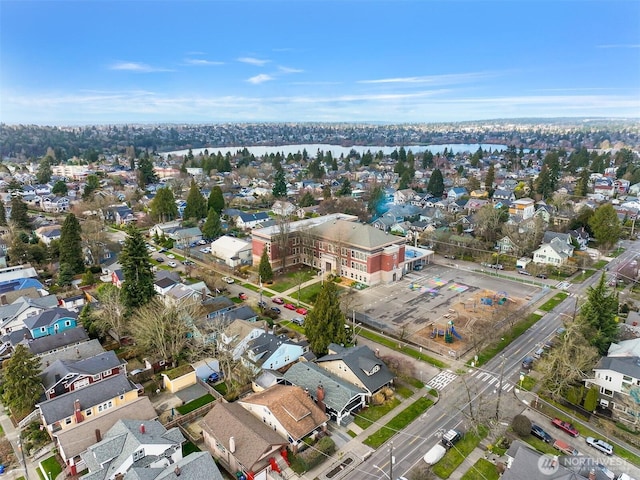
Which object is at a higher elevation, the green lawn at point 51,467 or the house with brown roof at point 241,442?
the house with brown roof at point 241,442

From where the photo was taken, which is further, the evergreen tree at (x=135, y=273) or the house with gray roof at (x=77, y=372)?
the evergreen tree at (x=135, y=273)

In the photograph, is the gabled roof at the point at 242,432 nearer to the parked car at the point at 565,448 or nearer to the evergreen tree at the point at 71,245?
the parked car at the point at 565,448

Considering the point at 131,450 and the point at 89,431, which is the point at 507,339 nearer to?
the point at 131,450

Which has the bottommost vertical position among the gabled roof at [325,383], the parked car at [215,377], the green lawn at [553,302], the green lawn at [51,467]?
the green lawn at [553,302]

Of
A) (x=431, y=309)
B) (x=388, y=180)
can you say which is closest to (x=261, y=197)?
(x=388, y=180)

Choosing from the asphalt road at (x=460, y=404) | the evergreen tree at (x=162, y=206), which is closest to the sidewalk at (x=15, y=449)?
the asphalt road at (x=460, y=404)

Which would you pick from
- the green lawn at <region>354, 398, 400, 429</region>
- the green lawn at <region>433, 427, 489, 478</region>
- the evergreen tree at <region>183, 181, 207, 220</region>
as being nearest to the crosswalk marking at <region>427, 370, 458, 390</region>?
the green lawn at <region>354, 398, 400, 429</region>

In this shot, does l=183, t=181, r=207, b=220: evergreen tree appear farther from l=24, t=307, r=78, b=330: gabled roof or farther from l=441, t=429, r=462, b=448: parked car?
l=441, t=429, r=462, b=448: parked car
